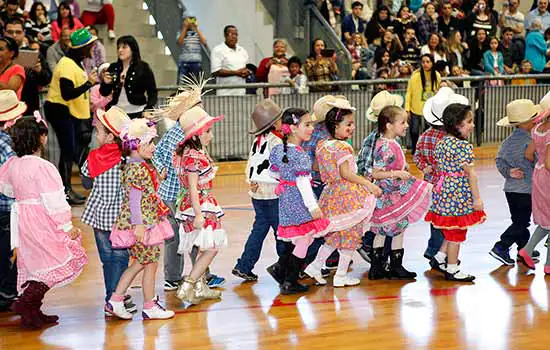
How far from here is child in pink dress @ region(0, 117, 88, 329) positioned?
7.14 metres

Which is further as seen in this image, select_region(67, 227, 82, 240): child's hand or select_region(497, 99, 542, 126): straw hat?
select_region(497, 99, 542, 126): straw hat

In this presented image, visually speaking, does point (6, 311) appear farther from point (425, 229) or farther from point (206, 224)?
point (425, 229)

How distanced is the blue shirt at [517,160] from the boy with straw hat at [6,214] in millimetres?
3799

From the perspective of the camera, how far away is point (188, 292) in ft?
25.5

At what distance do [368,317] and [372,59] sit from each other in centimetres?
1081

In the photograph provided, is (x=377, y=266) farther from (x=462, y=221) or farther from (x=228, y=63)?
(x=228, y=63)

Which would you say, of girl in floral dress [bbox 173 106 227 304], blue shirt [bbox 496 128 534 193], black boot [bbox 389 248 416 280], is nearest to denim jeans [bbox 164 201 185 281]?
girl in floral dress [bbox 173 106 227 304]

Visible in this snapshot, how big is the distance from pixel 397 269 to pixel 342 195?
818mm

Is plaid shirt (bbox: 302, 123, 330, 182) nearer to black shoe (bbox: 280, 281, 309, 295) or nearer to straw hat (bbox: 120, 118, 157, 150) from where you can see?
black shoe (bbox: 280, 281, 309, 295)

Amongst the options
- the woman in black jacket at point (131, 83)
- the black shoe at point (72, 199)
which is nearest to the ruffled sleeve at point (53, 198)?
the woman in black jacket at point (131, 83)

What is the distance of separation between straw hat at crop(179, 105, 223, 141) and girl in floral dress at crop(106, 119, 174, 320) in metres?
0.30

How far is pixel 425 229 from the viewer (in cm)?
1055

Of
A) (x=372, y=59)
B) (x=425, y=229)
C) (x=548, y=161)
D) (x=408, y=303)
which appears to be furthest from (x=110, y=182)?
(x=372, y=59)

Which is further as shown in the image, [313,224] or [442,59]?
[442,59]
